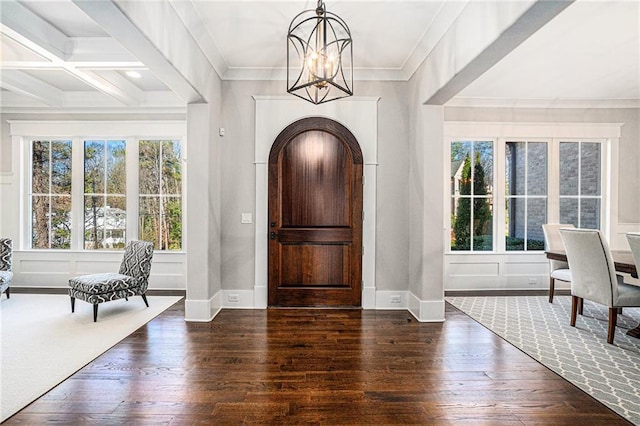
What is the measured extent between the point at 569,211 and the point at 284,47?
15.6 ft

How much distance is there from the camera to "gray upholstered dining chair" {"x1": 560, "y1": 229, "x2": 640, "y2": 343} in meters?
3.20

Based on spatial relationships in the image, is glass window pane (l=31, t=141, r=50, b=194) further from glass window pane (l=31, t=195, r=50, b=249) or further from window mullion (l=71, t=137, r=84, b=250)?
window mullion (l=71, t=137, r=84, b=250)

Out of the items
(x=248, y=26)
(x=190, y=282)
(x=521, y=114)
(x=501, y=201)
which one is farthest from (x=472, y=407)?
(x=521, y=114)

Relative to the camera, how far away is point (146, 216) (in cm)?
540

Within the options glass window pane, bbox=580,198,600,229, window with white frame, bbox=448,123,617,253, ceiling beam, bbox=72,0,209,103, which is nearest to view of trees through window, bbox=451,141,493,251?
window with white frame, bbox=448,123,617,253

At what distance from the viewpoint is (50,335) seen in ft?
11.1

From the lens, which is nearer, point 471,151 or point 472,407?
point 472,407

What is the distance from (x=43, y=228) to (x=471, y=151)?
6566 mm

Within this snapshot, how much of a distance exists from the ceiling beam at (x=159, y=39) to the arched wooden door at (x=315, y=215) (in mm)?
1223

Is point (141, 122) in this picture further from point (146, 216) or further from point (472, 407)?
point (472, 407)

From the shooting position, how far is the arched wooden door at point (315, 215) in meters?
4.37

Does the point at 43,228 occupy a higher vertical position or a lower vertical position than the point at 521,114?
lower

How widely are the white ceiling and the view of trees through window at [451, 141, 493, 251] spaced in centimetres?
89

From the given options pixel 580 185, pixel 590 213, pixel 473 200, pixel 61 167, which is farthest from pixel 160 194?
pixel 590 213
